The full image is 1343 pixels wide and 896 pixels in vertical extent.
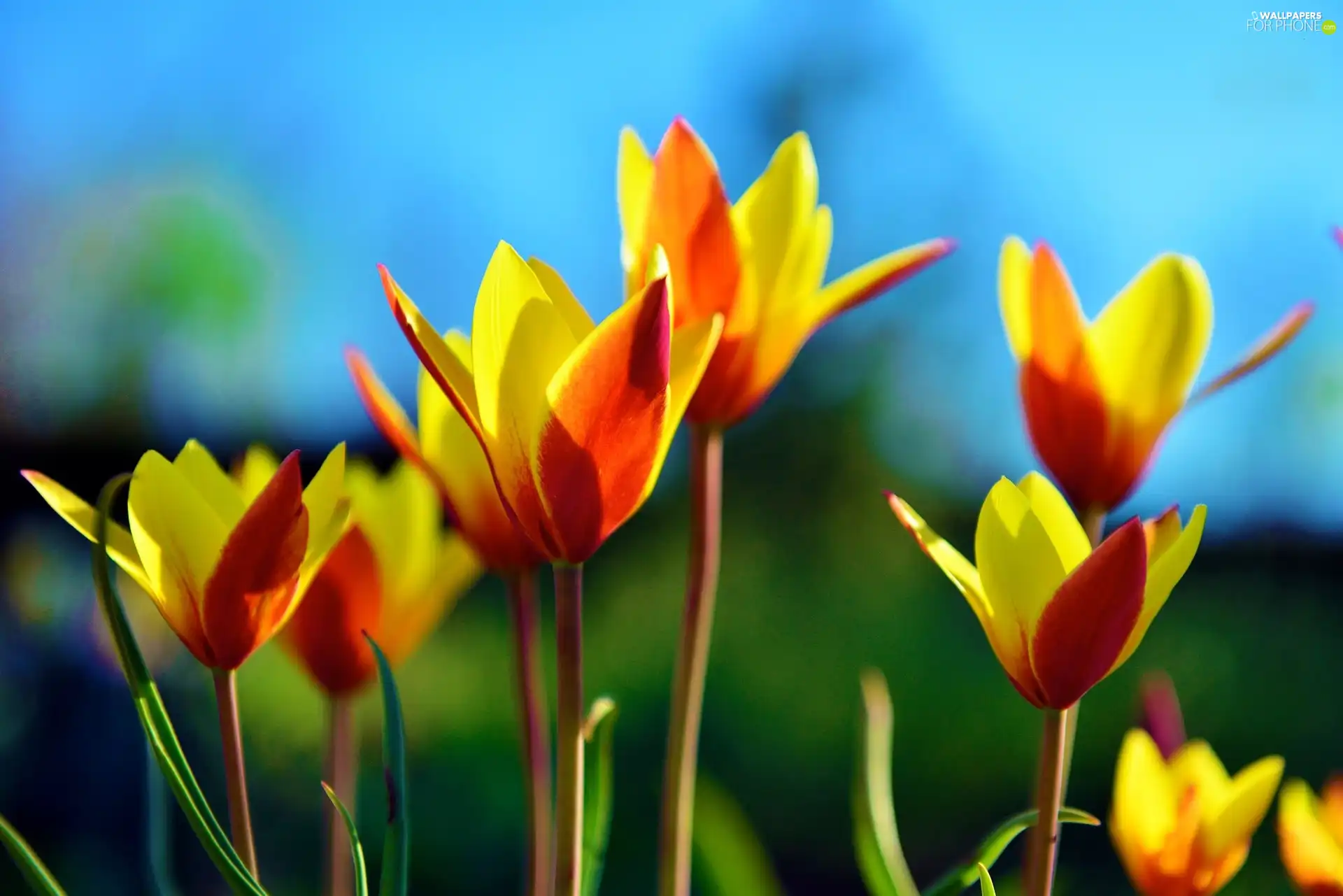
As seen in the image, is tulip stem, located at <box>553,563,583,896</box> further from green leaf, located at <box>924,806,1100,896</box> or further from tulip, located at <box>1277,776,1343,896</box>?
tulip, located at <box>1277,776,1343,896</box>

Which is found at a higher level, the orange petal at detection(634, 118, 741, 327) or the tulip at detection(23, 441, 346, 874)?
the orange petal at detection(634, 118, 741, 327)

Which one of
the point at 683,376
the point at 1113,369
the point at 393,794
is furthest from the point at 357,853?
the point at 1113,369

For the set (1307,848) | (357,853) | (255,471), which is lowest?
(1307,848)

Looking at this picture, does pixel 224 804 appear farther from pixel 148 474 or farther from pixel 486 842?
pixel 148 474

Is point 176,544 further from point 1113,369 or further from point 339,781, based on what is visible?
point 1113,369

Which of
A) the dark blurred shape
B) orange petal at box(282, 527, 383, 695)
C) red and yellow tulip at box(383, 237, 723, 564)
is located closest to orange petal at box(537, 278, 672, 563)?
red and yellow tulip at box(383, 237, 723, 564)
